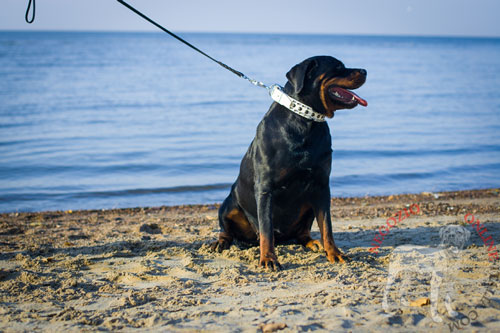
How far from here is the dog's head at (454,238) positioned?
185 inches

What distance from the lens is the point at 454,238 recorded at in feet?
16.3

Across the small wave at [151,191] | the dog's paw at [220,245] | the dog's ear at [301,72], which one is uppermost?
the dog's ear at [301,72]

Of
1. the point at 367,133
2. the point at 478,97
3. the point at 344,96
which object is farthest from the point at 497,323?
the point at 478,97

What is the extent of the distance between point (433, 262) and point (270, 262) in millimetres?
1336

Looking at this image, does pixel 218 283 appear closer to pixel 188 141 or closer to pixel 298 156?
pixel 298 156

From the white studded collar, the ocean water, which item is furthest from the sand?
the ocean water

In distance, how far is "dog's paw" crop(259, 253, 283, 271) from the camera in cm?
427

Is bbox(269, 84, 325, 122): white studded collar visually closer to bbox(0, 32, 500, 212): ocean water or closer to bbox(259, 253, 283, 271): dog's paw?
bbox(259, 253, 283, 271): dog's paw

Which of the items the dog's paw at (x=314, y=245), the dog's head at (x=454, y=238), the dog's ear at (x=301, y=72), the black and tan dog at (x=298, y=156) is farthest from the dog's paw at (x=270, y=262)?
the dog's head at (x=454, y=238)

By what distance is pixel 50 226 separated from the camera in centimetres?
647

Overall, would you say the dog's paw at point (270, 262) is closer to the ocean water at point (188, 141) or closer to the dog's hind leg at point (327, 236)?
the dog's hind leg at point (327, 236)

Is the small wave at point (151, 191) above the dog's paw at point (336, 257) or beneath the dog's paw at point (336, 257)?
beneath

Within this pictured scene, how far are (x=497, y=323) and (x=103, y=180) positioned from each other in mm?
7704

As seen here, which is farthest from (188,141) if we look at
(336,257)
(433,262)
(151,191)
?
(433,262)
